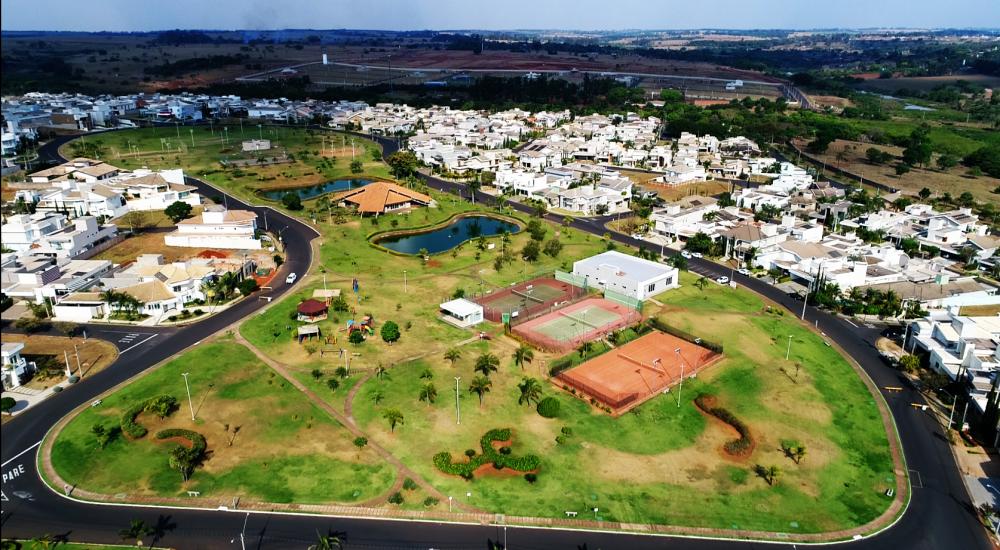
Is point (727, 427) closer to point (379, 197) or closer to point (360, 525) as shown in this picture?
point (360, 525)

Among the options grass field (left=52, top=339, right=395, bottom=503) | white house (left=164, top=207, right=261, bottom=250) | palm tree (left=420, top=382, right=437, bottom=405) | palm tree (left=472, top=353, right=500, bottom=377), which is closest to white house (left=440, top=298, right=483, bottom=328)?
palm tree (left=472, top=353, right=500, bottom=377)

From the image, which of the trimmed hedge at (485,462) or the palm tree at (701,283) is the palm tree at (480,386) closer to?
the trimmed hedge at (485,462)

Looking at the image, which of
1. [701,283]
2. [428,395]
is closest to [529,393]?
[428,395]

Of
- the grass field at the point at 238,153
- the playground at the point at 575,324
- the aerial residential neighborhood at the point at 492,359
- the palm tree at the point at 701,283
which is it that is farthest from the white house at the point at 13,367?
the palm tree at the point at 701,283

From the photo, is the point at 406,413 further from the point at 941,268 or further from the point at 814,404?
the point at 941,268

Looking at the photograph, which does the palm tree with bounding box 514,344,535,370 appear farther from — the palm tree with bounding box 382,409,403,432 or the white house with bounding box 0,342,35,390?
the white house with bounding box 0,342,35,390

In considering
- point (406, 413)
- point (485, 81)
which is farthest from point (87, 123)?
point (406, 413)
